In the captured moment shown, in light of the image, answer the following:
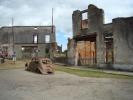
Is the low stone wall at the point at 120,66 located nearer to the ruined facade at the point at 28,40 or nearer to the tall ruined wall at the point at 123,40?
the tall ruined wall at the point at 123,40

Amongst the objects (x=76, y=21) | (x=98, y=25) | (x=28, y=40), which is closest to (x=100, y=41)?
(x=98, y=25)

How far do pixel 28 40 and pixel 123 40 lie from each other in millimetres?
47491

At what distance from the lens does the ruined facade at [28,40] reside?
262 ft

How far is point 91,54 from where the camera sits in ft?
159

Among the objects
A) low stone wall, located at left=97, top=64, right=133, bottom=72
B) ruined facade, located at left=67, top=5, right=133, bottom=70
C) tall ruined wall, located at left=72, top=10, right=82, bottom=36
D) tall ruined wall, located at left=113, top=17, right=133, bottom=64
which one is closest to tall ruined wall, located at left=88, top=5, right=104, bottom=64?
ruined facade, located at left=67, top=5, right=133, bottom=70

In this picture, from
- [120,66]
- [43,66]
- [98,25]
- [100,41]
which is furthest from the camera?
[98,25]

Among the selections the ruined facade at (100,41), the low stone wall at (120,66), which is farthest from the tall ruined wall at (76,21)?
the low stone wall at (120,66)

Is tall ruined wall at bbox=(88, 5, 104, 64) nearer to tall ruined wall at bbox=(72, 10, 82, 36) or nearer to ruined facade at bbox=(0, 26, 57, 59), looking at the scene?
tall ruined wall at bbox=(72, 10, 82, 36)

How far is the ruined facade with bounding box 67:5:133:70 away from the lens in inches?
1428

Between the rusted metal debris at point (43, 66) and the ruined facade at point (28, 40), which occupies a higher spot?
the ruined facade at point (28, 40)

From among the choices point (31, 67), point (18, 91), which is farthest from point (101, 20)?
point (18, 91)

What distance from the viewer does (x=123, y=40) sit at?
36.7m

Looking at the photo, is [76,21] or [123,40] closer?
[123,40]

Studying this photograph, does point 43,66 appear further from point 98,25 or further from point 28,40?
point 28,40
